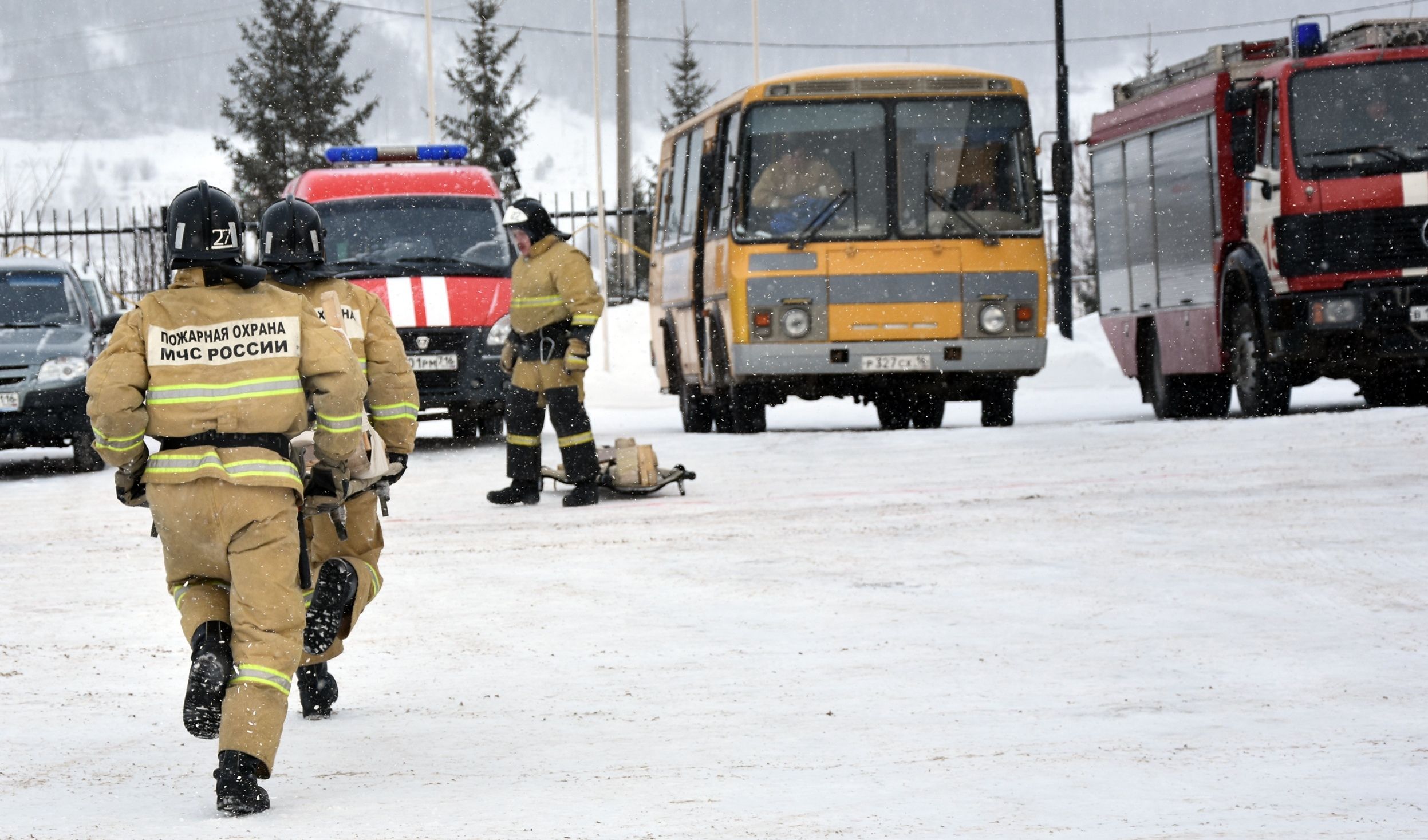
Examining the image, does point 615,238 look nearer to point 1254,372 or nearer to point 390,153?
point 390,153

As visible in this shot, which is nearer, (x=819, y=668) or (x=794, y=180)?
(x=819, y=668)

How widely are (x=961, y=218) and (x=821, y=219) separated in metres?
1.17

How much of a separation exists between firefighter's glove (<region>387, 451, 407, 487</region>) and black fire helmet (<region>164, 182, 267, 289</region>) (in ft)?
3.01

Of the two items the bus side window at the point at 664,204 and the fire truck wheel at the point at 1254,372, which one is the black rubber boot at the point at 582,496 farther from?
the bus side window at the point at 664,204

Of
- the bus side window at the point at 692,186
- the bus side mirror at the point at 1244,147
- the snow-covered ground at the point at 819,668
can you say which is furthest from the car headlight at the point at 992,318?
the snow-covered ground at the point at 819,668

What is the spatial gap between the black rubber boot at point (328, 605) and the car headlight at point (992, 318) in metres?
12.6

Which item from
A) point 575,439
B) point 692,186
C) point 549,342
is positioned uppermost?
point 692,186

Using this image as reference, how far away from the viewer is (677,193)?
22406 mm

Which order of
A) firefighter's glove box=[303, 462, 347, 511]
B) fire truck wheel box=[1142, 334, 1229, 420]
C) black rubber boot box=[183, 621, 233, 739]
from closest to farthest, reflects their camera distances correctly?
black rubber boot box=[183, 621, 233, 739] < firefighter's glove box=[303, 462, 347, 511] < fire truck wheel box=[1142, 334, 1229, 420]

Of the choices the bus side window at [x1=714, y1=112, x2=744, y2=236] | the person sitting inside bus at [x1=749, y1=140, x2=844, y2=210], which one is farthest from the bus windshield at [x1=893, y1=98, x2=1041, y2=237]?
the bus side window at [x1=714, y1=112, x2=744, y2=236]

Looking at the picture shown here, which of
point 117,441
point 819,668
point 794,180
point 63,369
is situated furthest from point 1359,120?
point 117,441

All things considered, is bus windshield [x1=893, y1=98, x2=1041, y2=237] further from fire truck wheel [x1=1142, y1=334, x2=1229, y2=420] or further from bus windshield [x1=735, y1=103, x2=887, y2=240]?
fire truck wheel [x1=1142, y1=334, x2=1229, y2=420]

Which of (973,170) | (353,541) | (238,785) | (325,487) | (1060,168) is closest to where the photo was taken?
(238,785)

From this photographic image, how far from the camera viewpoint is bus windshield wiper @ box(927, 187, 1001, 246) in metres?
18.5
